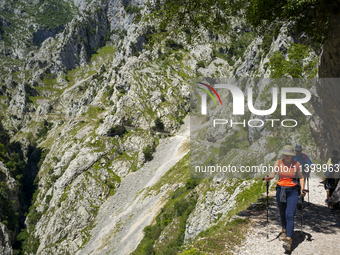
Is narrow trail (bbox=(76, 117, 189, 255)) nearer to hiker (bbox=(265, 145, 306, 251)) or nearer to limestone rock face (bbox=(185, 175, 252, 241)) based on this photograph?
limestone rock face (bbox=(185, 175, 252, 241))

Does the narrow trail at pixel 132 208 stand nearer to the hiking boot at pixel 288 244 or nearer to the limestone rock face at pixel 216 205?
the limestone rock face at pixel 216 205

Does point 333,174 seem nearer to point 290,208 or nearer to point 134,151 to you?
point 290,208

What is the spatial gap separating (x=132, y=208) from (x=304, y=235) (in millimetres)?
47021

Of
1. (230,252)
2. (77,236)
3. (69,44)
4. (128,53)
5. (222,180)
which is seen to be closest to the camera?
(230,252)

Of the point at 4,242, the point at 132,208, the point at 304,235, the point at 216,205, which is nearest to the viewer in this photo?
the point at 304,235

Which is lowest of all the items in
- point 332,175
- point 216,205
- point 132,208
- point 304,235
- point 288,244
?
point 132,208

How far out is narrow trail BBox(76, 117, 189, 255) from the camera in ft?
136

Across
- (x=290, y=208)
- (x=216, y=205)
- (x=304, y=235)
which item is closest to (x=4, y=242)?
(x=216, y=205)

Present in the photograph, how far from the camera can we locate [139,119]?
283ft

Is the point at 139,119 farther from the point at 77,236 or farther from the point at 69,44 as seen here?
the point at 69,44

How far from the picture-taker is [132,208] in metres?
50.5

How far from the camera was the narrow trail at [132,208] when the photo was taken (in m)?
41.3

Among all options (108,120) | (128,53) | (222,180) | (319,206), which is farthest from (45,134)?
(319,206)

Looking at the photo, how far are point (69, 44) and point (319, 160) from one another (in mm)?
217235
